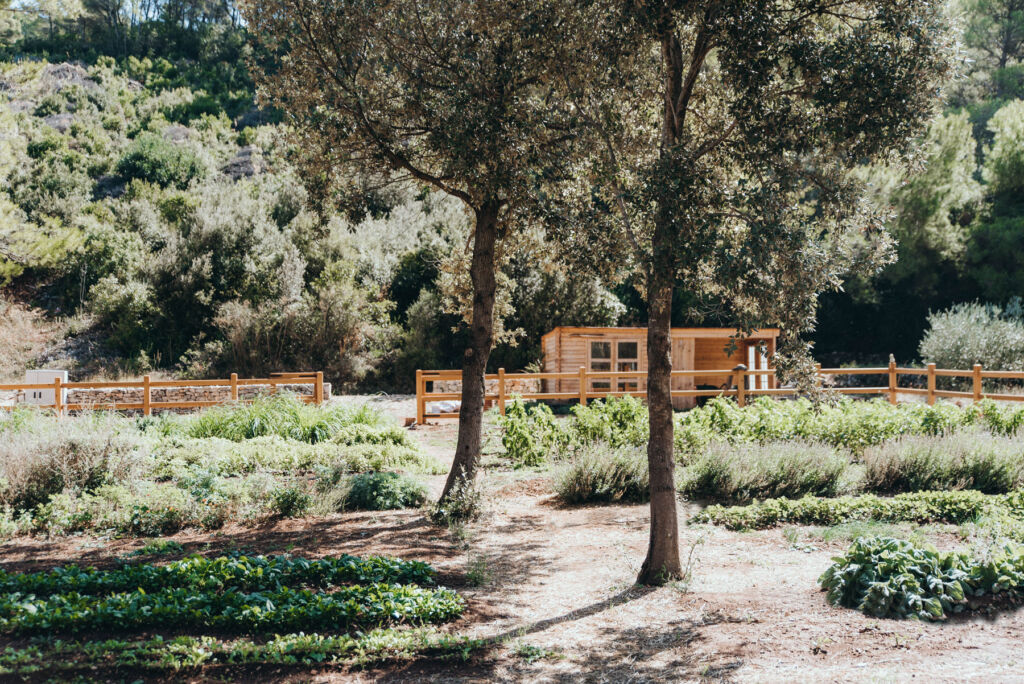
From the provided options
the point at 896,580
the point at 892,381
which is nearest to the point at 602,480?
the point at 896,580

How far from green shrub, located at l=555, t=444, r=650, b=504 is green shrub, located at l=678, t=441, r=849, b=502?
0.51 meters

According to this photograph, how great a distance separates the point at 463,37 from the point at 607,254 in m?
3.10

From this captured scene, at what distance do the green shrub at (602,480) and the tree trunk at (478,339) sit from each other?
118 cm

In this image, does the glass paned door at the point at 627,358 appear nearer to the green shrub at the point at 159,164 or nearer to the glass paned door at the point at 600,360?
the glass paned door at the point at 600,360

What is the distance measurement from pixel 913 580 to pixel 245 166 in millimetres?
43295

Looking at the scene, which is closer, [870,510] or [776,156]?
[776,156]

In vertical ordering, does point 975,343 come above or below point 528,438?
above

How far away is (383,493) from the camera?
27.2ft

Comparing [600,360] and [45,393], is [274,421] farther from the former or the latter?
[600,360]

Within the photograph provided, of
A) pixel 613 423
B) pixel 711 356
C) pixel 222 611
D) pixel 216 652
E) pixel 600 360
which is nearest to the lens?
pixel 216 652

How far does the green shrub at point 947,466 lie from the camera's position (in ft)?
26.5

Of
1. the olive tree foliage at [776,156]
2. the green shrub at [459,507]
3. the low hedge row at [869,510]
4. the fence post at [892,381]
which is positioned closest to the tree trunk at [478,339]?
the green shrub at [459,507]

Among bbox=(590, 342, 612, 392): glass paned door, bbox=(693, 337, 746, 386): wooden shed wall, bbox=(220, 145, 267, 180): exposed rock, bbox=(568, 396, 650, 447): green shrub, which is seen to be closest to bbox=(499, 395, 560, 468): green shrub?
bbox=(568, 396, 650, 447): green shrub

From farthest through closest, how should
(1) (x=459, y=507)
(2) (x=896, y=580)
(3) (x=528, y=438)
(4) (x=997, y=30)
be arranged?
(4) (x=997, y=30)
(3) (x=528, y=438)
(1) (x=459, y=507)
(2) (x=896, y=580)
